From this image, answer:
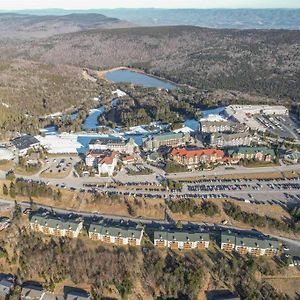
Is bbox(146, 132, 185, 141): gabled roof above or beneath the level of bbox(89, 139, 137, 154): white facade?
above

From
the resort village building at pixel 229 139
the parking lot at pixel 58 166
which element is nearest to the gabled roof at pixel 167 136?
the resort village building at pixel 229 139

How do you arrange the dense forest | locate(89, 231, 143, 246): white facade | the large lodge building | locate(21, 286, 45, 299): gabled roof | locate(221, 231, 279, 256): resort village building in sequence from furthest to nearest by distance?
locate(89, 231, 143, 246): white facade → the large lodge building → locate(221, 231, 279, 256): resort village building → the dense forest → locate(21, 286, 45, 299): gabled roof

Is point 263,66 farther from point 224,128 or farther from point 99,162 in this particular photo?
point 99,162

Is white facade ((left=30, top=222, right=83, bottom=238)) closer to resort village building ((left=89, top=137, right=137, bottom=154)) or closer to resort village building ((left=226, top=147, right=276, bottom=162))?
resort village building ((left=89, top=137, right=137, bottom=154))

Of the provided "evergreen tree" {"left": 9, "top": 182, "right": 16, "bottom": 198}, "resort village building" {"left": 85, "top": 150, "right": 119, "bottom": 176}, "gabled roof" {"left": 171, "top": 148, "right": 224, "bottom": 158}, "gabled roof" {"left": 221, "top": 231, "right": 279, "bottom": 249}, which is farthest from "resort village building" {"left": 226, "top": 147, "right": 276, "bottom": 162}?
"evergreen tree" {"left": 9, "top": 182, "right": 16, "bottom": 198}

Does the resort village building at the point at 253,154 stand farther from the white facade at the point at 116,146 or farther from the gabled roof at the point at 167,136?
the white facade at the point at 116,146

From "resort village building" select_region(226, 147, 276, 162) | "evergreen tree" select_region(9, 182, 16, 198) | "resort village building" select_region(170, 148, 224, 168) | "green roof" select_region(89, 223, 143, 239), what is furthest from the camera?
"resort village building" select_region(226, 147, 276, 162)

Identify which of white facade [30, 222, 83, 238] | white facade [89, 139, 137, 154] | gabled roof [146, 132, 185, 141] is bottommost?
white facade [30, 222, 83, 238]

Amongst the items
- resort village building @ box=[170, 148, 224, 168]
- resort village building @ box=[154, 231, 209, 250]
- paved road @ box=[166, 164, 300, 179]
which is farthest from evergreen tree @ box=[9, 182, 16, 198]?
resort village building @ box=[170, 148, 224, 168]

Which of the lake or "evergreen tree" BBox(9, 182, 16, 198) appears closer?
"evergreen tree" BBox(9, 182, 16, 198)
